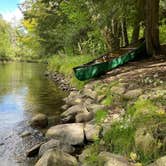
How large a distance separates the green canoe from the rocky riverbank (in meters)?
1.95

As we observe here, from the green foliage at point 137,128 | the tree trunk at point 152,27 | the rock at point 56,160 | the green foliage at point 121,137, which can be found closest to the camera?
the green foliage at point 137,128

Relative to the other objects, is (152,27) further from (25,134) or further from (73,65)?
(25,134)

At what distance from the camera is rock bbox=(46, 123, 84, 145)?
620cm

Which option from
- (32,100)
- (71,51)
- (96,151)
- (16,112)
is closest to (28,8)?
(71,51)

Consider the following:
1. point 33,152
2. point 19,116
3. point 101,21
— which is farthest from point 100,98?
point 101,21

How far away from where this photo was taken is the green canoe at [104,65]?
11.0 m

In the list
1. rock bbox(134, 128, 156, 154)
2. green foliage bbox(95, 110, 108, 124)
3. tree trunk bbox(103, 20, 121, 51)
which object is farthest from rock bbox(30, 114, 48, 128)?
tree trunk bbox(103, 20, 121, 51)

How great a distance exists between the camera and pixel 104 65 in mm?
11305

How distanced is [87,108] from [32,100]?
4.83 metres

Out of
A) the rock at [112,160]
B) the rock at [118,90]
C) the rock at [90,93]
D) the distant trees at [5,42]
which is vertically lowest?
the rock at [112,160]

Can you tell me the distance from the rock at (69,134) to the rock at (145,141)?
1636 millimetres

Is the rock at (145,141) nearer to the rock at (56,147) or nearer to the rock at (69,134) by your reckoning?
the rock at (56,147)

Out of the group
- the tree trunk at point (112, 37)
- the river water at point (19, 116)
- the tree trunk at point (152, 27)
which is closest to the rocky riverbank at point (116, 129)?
the river water at point (19, 116)

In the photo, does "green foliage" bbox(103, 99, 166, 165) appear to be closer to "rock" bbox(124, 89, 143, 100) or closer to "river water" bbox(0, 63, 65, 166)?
"rock" bbox(124, 89, 143, 100)
